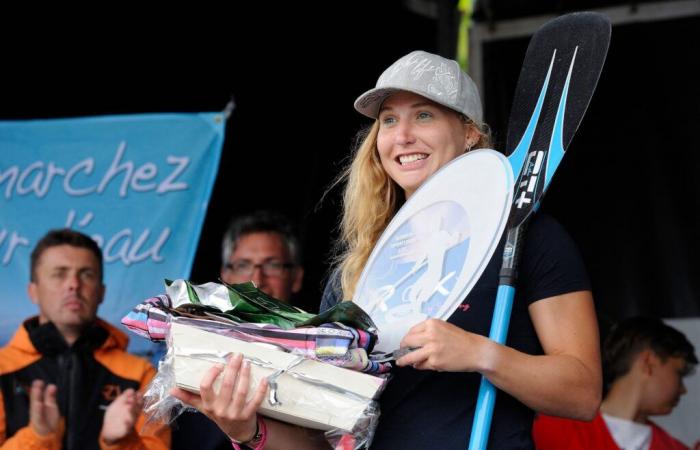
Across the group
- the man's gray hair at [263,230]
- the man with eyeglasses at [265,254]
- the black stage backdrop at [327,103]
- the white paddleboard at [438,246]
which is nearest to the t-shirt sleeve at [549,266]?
the white paddleboard at [438,246]

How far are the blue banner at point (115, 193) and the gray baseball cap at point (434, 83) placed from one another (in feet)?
6.25

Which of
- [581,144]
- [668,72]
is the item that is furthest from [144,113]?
[668,72]

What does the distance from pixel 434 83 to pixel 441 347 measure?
59 centimetres

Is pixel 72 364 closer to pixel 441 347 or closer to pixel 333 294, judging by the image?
pixel 333 294

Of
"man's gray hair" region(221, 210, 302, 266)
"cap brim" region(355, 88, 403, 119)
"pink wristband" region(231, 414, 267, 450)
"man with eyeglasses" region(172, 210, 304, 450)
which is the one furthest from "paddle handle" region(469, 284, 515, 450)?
"man's gray hair" region(221, 210, 302, 266)

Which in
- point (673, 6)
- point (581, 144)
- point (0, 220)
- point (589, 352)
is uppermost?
point (673, 6)

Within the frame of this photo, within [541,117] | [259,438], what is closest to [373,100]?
[541,117]

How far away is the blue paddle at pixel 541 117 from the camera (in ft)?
5.53

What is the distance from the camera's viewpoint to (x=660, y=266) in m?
4.05

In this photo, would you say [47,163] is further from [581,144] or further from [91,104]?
[581,144]

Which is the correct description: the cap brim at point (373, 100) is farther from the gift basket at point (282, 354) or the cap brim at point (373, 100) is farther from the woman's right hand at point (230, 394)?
the woman's right hand at point (230, 394)

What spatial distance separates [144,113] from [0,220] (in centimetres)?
78

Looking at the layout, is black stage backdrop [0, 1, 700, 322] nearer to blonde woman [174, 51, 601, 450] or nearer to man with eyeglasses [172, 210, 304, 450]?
man with eyeglasses [172, 210, 304, 450]

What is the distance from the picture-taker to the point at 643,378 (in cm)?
363
